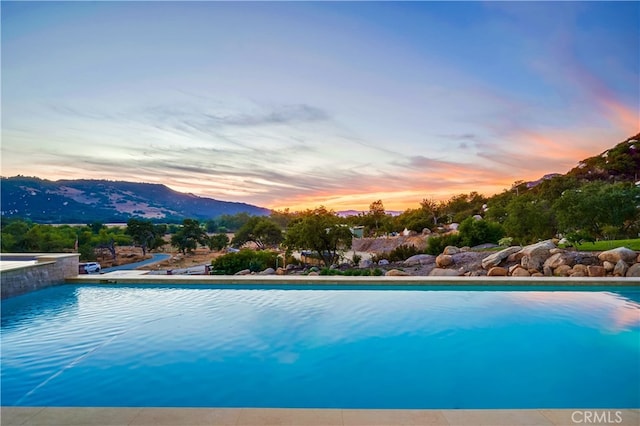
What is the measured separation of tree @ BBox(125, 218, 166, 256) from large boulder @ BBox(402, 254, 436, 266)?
28.3m

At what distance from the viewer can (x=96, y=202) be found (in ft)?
178

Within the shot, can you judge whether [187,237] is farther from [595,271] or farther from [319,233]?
[595,271]

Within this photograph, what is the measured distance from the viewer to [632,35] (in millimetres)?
10625

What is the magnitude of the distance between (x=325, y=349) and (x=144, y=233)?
116 feet

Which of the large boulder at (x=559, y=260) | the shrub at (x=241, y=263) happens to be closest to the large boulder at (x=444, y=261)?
the large boulder at (x=559, y=260)

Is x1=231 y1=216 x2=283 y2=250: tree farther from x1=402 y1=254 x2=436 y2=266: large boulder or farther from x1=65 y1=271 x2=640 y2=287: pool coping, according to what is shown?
x1=65 y1=271 x2=640 y2=287: pool coping

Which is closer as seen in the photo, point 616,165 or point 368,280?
point 368,280

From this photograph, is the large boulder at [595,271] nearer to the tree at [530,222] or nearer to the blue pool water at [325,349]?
the blue pool water at [325,349]

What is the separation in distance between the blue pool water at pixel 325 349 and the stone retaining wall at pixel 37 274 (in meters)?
0.38

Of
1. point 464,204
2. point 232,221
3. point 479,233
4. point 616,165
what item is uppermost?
point 616,165

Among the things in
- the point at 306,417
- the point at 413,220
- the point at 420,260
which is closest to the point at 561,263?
the point at 420,260

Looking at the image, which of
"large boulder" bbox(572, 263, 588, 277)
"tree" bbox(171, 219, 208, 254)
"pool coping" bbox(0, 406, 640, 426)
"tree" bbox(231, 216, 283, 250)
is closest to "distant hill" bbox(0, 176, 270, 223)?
"tree" bbox(171, 219, 208, 254)

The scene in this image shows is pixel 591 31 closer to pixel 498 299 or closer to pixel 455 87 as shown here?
pixel 455 87

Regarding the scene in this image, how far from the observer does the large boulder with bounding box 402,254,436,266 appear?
17547 mm
